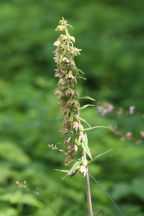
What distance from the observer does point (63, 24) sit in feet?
5.95

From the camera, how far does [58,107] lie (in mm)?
5113

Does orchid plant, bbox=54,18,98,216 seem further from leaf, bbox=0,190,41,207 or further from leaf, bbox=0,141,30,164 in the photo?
leaf, bbox=0,141,30,164

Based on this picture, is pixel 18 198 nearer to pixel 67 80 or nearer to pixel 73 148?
pixel 73 148

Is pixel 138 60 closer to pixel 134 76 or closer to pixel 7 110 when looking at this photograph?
pixel 134 76

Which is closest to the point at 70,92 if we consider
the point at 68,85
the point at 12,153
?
the point at 68,85

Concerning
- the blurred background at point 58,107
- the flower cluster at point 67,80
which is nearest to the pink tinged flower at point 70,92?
the flower cluster at point 67,80

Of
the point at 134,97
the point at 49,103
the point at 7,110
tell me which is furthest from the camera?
the point at 134,97

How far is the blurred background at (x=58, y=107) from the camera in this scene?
3.59 meters

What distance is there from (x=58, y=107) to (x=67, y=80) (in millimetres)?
3328

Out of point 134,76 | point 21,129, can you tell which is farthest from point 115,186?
point 134,76

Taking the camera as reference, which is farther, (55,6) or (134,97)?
(55,6)

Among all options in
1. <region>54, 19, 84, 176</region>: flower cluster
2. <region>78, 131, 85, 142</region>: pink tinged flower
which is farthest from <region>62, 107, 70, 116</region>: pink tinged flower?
<region>78, 131, 85, 142</region>: pink tinged flower

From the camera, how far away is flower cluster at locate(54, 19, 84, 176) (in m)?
1.78

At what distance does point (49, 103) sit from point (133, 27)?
4864 mm
